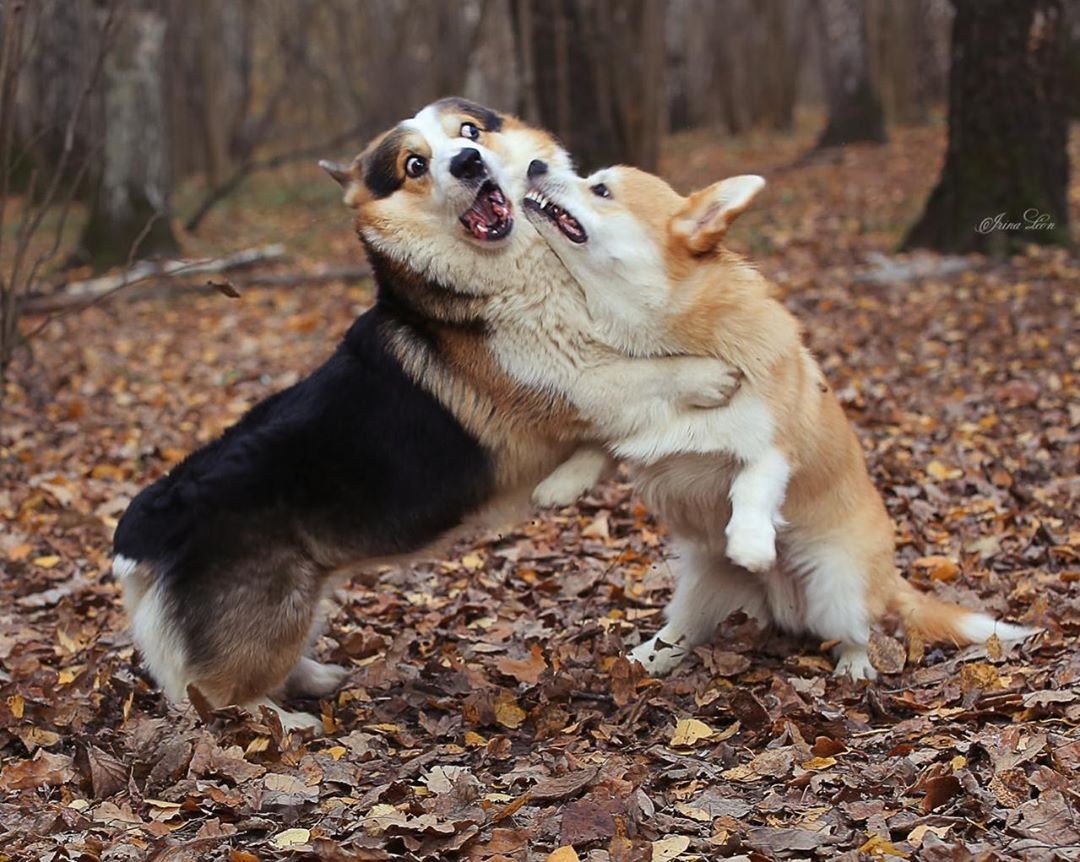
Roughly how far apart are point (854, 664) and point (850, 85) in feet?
53.8

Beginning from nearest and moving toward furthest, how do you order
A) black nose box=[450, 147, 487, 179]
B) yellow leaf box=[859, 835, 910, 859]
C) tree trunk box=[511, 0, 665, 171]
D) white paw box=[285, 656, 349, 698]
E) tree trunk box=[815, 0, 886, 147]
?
yellow leaf box=[859, 835, 910, 859], black nose box=[450, 147, 487, 179], white paw box=[285, 656, 349, 698], tree trunk box=[511, 0, 665, 171], tree trunk box=[815, 0, 886, 147]

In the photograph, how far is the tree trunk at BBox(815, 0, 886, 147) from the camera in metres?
18.4

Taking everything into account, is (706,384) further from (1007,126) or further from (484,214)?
(1007,126)

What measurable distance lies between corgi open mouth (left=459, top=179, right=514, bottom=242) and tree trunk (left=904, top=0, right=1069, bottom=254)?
6.57 m

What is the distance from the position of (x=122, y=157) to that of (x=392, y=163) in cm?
942

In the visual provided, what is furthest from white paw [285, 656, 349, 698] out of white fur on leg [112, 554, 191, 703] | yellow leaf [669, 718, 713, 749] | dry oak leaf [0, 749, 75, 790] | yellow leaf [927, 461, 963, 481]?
yellow leaf [927, 461, 963, 481]

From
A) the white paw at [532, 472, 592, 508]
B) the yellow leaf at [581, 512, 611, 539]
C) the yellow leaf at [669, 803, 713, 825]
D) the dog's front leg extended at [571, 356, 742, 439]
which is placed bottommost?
the yellow leaf at [581, 512, 611, 539]

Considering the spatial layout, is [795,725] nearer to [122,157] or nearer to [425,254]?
[425,254]

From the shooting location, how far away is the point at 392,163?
13.3 ft

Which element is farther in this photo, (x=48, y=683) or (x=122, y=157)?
(x=122, y=157)

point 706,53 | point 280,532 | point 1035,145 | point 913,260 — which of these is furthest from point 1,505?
point 706,53

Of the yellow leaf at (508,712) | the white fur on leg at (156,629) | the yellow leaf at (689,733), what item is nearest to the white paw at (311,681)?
the white fur on leg at (156,629)

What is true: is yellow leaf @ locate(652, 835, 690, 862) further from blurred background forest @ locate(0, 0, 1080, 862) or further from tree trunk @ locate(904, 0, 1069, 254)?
tree trunk @ locate(904, 0, 1069, 254)

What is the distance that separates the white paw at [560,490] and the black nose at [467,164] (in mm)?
982
